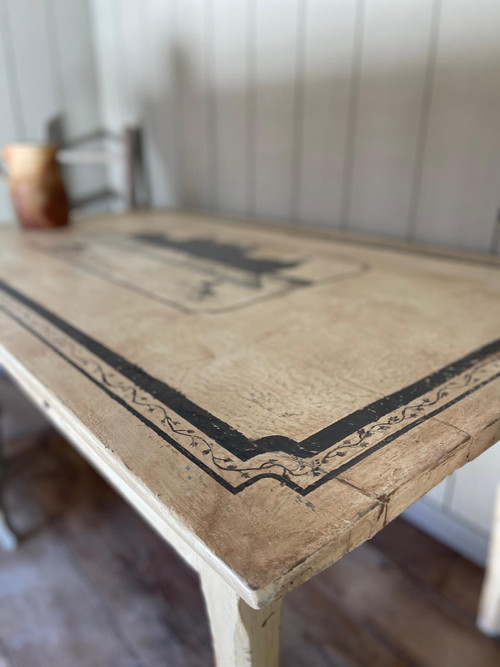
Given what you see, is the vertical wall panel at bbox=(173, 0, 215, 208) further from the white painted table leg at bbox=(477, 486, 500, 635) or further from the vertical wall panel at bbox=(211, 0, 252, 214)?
the white painted table leg at bbox=(477, 486, 500, 635)

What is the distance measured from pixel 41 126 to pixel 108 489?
44.1 inches

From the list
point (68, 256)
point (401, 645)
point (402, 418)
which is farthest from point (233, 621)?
point (68, 256)

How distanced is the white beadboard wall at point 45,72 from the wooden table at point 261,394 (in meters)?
0.96

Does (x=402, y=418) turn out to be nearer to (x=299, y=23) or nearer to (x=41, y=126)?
(x=299, y=23)

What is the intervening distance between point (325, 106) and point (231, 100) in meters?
0.31

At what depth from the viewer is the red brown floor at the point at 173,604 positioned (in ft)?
2.54

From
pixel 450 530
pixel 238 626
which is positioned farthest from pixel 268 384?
pixel 450 530

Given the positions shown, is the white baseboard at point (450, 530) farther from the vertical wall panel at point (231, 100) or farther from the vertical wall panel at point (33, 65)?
the vertical wall panel at point (33, 65)

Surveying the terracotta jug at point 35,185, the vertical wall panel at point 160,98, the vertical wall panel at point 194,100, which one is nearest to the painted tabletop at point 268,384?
the terracotta jug at point 35,185

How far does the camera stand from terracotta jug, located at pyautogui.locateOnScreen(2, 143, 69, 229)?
1051 mm

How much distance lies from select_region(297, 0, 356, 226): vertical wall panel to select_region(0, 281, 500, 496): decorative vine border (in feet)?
2.27

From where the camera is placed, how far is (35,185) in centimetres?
108

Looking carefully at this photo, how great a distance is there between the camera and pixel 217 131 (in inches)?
52.4

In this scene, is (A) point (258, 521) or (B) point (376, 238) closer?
(A) point (258, 521)
